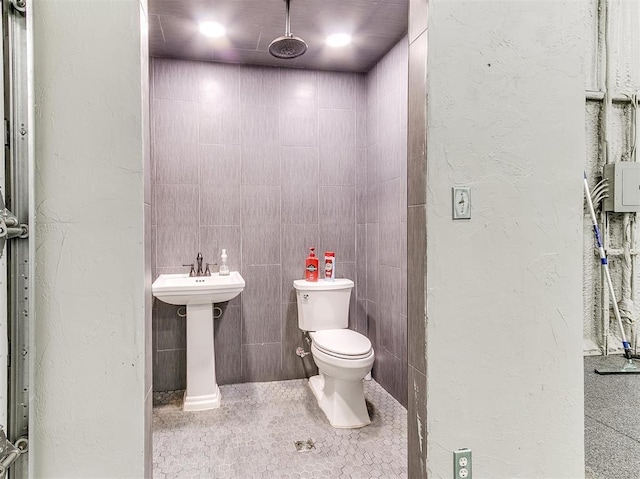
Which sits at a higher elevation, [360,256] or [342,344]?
[360,256]

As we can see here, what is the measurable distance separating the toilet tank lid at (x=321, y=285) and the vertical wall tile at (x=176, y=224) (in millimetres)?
781

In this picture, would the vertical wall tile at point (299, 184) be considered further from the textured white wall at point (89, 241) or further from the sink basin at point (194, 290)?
the textured white wall at point (89, 241)

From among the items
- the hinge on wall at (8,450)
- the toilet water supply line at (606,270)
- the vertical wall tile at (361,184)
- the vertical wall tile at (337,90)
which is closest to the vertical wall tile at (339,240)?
the vertical wall tile at (361,184)

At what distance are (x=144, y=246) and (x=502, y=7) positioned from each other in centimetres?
136

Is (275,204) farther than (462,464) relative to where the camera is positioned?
Yes

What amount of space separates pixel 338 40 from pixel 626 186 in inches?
86.3

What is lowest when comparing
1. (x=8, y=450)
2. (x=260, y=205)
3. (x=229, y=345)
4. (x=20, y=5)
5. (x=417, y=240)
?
(x=229, y=345)

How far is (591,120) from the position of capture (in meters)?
2.74

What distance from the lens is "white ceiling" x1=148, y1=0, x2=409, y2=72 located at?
2061mm

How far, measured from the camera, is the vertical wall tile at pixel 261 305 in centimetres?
281

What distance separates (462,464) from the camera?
1.25 meters

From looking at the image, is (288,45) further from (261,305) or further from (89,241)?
(261,305)

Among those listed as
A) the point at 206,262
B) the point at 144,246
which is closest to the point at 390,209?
the point at 206,262

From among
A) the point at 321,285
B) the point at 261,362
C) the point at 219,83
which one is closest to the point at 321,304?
the point at 321,285
